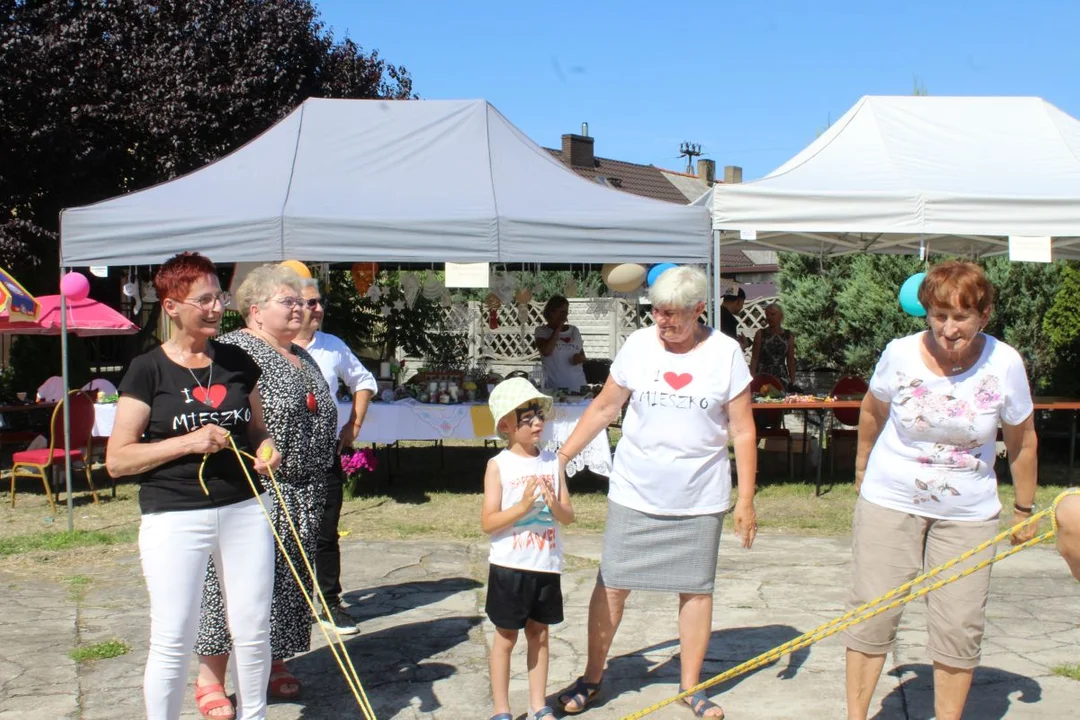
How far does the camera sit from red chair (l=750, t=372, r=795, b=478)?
892cm

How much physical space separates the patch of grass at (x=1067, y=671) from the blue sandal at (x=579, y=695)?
73.6 inches

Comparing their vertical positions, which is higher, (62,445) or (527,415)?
(527,415)

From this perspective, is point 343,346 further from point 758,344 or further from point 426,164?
point 758,344

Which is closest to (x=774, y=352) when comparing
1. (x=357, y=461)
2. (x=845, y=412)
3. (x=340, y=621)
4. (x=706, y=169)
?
(x=845, y=412)

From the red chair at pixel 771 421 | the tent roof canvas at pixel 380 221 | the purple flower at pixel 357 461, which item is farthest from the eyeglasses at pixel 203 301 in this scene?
the red chair at pixel 771 421

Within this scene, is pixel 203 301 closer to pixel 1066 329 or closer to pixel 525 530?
pixel 525 530

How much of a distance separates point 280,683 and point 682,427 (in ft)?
5.83

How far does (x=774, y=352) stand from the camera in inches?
390

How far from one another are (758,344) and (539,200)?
118 inches

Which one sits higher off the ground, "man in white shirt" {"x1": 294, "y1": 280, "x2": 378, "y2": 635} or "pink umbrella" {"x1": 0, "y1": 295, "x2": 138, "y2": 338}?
"pink umbrella" {"x1": 0, "y1": 295, "x2": 138, "y2": 338}

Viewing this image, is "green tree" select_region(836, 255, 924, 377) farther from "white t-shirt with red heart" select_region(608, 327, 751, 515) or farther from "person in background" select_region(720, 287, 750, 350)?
"white t-shirt with red heart" select_region(608, 327, 751, 515)

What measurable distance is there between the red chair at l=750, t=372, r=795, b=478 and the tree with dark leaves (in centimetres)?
825

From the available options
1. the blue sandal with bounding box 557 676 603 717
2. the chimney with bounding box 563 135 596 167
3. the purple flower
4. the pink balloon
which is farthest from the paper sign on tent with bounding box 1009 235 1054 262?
the chimney with bounding box 563 135 596 167

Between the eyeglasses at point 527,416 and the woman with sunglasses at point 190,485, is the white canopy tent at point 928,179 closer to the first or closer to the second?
the eyeglasses at point 527,416
